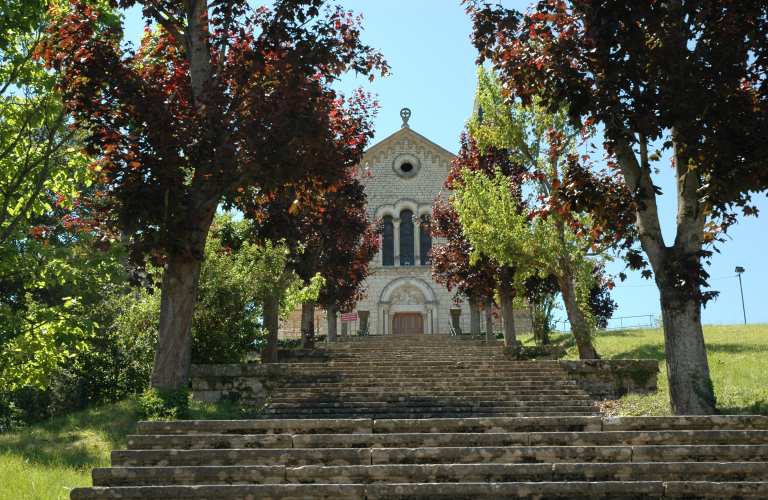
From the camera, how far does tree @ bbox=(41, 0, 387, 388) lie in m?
8.76

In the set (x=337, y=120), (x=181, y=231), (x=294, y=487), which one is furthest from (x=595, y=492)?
(x=337, y=120)

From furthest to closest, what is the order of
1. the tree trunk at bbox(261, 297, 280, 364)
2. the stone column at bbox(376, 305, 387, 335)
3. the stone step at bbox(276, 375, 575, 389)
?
the stone column at bbox(376, 305, 387, 335), the tree trunk at bbox(261, 297, 280, 364), the stone step at bbox(276, 375, 575, 389)

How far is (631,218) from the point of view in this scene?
29.9ft

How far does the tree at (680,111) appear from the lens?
7.82 metres

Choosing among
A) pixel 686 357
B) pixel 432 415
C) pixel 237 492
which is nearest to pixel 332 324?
pixel 432 415

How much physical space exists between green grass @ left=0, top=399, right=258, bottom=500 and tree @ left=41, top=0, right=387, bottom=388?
1.19 meters

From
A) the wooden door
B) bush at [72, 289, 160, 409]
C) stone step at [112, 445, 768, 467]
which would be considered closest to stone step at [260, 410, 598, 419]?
bush at [72, 289, 160, 409]

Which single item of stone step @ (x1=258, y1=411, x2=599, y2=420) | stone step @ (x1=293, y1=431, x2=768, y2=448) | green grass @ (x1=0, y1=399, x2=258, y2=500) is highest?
stone step @ (x1=293, y1=431, x2=768, y2=448)

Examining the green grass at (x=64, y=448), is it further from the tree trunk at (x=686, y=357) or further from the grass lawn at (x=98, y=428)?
the tree trunk at (x=686, y=357)

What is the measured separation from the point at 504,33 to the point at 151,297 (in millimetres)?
8792

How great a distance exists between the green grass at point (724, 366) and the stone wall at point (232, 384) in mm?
6205

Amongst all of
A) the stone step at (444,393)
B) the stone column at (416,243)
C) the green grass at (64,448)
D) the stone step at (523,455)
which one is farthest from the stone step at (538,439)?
the stone column at (416,243)

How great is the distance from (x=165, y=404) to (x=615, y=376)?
8106 mm

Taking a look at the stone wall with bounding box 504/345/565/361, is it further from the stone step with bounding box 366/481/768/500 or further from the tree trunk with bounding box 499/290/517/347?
the stone step with bounding box 366/481/768/500
